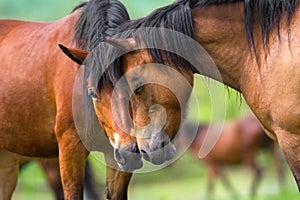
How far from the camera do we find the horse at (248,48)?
538 cm

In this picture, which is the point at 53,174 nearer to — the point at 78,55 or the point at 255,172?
the point at 78,55

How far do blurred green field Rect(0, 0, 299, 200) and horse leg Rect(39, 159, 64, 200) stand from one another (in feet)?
11.8

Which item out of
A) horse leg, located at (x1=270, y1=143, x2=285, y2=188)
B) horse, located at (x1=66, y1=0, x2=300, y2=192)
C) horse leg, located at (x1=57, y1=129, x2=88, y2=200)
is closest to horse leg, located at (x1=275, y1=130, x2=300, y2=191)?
horse, located at (x1=66, y1=0, x2=300, y2=192)

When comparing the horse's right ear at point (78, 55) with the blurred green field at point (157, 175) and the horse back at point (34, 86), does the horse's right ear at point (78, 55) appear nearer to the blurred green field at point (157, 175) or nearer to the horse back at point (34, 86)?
the horse back at point (34, 86)

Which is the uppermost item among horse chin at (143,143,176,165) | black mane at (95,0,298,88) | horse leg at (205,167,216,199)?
black mane at (95,0,298,88)

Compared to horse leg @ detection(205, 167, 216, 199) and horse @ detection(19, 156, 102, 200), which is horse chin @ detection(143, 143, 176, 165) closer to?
Result: horse @ detection(19, 156, 102, 200)

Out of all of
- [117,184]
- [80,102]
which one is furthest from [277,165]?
[80,102]

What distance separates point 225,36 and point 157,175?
39.9ft

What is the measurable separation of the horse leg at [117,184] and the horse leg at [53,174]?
2218 mm

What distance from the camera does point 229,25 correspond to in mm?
5617

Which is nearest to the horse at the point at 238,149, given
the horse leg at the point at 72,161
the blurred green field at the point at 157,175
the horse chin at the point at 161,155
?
the blurred green field at the point at 157,175

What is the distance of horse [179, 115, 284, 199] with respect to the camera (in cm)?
1337

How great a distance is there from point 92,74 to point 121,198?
126 cm

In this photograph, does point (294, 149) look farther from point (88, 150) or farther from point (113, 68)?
point (88, 150)
